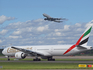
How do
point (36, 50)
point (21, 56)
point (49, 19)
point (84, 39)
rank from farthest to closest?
1. point (49, 19)
2. point (36, 50)
3. point (21, 56)
4. point (84, 39)

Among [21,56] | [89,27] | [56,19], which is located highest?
[56,19]

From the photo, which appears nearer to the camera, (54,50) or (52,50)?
(54,50)

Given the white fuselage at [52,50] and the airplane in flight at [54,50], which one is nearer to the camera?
the airplane in flight at [54,50]

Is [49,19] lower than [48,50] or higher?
higher

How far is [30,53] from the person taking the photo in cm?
5116

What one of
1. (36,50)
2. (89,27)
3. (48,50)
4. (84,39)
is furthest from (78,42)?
(36,50)

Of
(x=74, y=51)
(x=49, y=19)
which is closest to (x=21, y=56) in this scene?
(x=74, y=51)

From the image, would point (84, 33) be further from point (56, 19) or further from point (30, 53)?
point (56, 19)

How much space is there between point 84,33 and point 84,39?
5.21 feet

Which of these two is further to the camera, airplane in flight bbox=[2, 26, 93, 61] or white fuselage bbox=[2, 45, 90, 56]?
white fuselage bbox=[2, 45, 90, 56]

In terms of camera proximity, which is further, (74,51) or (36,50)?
(36,50)

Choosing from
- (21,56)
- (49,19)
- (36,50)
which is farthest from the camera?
(49,19)

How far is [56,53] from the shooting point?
50875mm

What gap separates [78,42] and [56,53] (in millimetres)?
7067
